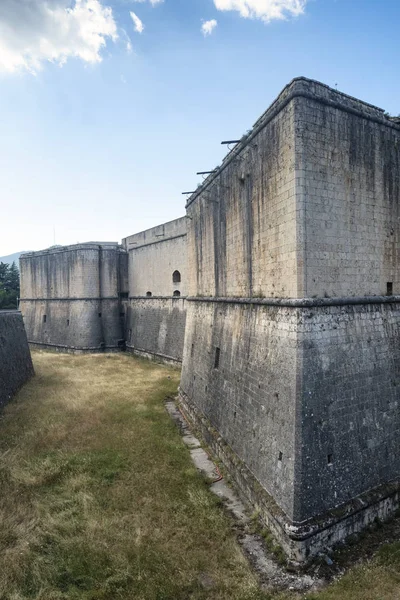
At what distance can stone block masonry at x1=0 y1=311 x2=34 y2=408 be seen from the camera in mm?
15777

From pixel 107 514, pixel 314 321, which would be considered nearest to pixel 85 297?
pixel 107 514

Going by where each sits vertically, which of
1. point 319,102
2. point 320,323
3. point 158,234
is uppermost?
point 158,234

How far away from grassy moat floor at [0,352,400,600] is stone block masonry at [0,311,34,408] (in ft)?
8.90

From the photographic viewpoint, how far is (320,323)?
7.12m

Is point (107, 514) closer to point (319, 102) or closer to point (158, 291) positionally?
point (319, 102)

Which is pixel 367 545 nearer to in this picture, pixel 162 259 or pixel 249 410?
pixel 249 410

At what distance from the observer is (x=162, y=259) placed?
A: 79.5ft

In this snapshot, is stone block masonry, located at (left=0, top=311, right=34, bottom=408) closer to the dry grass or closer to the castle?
the dry grass

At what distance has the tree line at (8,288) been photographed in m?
36.2

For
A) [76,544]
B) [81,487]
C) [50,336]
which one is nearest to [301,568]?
[76,544]

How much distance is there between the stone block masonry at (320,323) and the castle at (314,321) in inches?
1.1

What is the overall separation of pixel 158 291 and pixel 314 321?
18.4 meters

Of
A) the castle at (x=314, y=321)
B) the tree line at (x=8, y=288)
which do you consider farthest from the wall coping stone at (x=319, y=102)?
the tree line at (x=8, y=288)

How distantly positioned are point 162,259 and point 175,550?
19.2 metres
